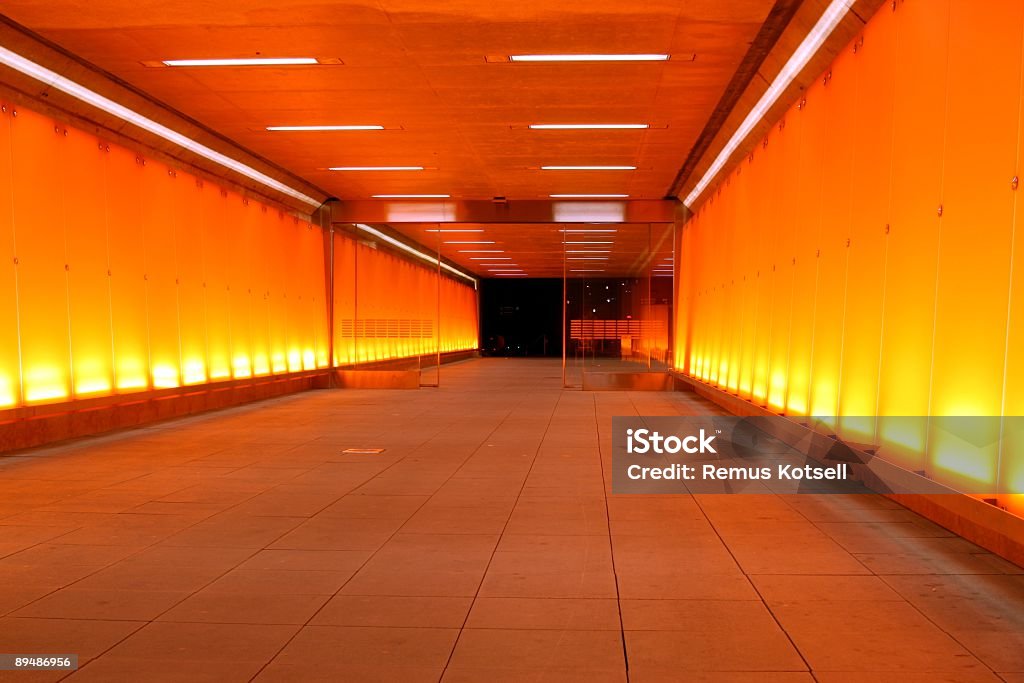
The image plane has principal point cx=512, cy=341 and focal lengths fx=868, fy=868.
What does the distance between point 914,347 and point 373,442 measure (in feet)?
22.5

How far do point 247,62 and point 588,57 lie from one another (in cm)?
430

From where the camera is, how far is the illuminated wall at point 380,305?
79.4ft

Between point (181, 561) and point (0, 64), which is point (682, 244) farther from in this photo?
point (181, 561)

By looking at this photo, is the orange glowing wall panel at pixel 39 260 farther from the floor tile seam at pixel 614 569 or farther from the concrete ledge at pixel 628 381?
the concrete ledge at pixel 628 381

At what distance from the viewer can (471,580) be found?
517cm

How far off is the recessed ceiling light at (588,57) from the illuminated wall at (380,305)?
45.3 feet

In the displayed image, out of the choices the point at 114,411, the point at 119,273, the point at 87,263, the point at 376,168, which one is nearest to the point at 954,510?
the point at 114,411

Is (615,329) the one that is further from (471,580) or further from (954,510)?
(471,580)

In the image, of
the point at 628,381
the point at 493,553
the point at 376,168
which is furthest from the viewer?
the point at 628,381

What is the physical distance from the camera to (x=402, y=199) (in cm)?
2252

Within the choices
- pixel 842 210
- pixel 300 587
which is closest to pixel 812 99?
pixel 842 210

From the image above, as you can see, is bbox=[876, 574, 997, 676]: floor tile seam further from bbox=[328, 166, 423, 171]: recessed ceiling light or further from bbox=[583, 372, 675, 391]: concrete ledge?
bbox=[583, 372, 675, 391]: concrete ledge

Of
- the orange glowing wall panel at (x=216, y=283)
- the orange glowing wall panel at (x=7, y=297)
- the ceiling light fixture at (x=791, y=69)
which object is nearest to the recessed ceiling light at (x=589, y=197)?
the ceiling light fixture at (x=791, y=69)

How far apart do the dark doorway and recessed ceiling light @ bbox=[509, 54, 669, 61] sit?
105 ft
